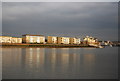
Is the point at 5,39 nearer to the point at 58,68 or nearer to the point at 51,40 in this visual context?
the point at 51,40

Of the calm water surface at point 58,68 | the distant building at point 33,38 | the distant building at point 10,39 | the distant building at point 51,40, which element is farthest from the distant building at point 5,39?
the calm water surface at point 58,68

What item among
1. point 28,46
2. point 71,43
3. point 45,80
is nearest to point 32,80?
point 45,80

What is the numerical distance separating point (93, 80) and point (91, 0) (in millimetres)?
1982

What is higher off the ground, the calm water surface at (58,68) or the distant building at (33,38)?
the distant building at (33,38)

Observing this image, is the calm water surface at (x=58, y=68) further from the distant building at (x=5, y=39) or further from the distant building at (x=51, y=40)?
the distant building at (x=51, y=40)

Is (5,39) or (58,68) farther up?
(5,39)

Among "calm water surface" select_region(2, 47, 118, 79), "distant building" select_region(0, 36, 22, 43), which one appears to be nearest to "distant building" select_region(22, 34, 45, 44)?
"distant building" select_region(0, 36, 22, 43)

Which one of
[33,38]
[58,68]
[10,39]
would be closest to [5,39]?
[10,39]

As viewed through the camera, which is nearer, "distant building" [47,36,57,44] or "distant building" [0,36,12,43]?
"distant building" [0,36,12,43]

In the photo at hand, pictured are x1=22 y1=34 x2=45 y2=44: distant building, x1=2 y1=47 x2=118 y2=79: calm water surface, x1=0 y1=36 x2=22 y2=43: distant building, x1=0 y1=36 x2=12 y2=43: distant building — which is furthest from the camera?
x1=22 y1=34 x2=45 y2=44: distant building

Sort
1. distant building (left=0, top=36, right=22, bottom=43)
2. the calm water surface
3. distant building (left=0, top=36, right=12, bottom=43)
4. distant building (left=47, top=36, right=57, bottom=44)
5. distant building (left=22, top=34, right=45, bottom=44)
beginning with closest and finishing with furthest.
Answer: the calm water surface, distant building (left=0, top=36, right=12, bottom=43), distant building (left=0, top=36, right=22, bottom=43), distant building (left=22, top=34, right=45, bottom=44), distant building (left=47, top=36, right=57, bottom=44)

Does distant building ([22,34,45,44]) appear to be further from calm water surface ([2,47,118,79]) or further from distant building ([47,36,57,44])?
calm water surface ([2,47,118,79])

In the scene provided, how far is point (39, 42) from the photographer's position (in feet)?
127

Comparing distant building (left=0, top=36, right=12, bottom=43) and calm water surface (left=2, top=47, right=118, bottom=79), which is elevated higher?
distant building (left=0, top=36, right=12, bottom=43)
